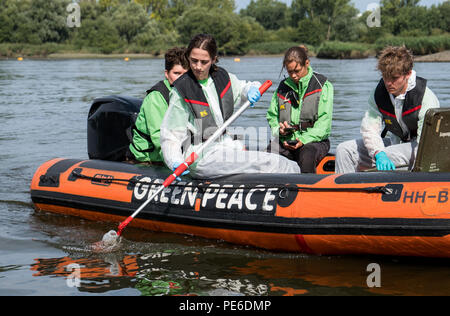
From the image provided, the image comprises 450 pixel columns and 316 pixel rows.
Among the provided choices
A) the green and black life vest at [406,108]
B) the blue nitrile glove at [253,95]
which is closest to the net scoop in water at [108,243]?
the blue nitrile glove at [253,95]

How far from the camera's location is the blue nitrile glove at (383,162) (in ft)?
15.2

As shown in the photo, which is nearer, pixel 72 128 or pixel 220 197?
pixel 220 197

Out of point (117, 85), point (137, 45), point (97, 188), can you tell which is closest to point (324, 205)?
point (97, 188)

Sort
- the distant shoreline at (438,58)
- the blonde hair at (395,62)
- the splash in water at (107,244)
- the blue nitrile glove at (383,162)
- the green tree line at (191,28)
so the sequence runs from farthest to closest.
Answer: the green tree line at (191,28) → the distant shoreline at (438,58) → the splash in water at (107,244) → the blue nitrile glove at (383,162) → the blonde hair at (395,62)

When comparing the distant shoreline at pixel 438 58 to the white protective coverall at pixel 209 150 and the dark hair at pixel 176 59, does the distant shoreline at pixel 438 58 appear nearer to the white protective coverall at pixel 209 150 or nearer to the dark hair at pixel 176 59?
the dark hair at pixel 176 59

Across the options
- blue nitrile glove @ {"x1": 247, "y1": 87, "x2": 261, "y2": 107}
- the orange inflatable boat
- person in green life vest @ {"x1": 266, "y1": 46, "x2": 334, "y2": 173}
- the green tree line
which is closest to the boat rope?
the orange inflatable boat

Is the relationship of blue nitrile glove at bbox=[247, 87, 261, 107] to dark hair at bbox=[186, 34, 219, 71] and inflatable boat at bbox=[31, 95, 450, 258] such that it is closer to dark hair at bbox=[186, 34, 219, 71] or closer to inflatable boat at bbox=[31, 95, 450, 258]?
dark hair at bbox=[186, 34, 219, 71]

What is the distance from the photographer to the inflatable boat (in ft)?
13.5

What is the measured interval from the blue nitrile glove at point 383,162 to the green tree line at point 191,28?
33.4m

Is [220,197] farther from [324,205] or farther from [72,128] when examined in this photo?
[72,128]

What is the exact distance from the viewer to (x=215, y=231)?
486 centimetres

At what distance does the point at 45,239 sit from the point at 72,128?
6.85m

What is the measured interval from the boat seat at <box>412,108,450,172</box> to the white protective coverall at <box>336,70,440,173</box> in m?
0.36

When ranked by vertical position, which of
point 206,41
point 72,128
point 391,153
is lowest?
point 72,128
